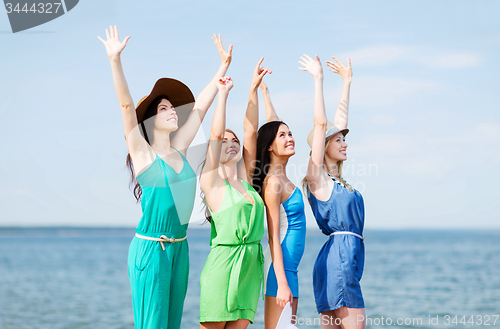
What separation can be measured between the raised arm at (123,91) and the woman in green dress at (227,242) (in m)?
0.60

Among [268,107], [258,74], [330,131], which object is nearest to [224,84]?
[258,74]

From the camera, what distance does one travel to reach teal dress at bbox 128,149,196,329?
3.58m

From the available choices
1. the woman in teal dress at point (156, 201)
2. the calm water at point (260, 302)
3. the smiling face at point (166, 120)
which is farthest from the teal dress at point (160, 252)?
the calm water at point (260, 302)

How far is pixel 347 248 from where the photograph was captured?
14.4 ft

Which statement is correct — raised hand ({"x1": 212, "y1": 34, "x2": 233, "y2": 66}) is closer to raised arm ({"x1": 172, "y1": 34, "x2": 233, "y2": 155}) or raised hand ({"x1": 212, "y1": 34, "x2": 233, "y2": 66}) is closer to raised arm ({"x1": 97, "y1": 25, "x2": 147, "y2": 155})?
raised arm ({"x1": 172, "y1": 34, "x2": 233, "y2": 155})

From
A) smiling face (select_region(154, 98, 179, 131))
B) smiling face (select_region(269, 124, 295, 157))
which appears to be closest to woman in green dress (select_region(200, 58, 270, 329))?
smiling face (select_region(154, 98, 179, 131))

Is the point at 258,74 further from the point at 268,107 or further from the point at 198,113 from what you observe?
the point at 198,113

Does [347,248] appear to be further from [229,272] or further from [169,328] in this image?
[169,328]

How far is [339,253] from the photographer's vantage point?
438 centimetres

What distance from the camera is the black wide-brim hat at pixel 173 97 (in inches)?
155

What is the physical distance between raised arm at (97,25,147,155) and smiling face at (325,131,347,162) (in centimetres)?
196

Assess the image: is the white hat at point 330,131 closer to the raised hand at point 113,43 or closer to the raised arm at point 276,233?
the raised arm at point 276,233

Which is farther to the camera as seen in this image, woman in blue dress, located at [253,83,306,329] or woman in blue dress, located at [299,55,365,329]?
woman in blue dress, located at [299,55,365,329]

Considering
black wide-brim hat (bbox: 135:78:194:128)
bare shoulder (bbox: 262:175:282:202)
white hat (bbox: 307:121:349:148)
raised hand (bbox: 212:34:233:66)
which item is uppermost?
raised hand (bbox: 212:34:233:66)
